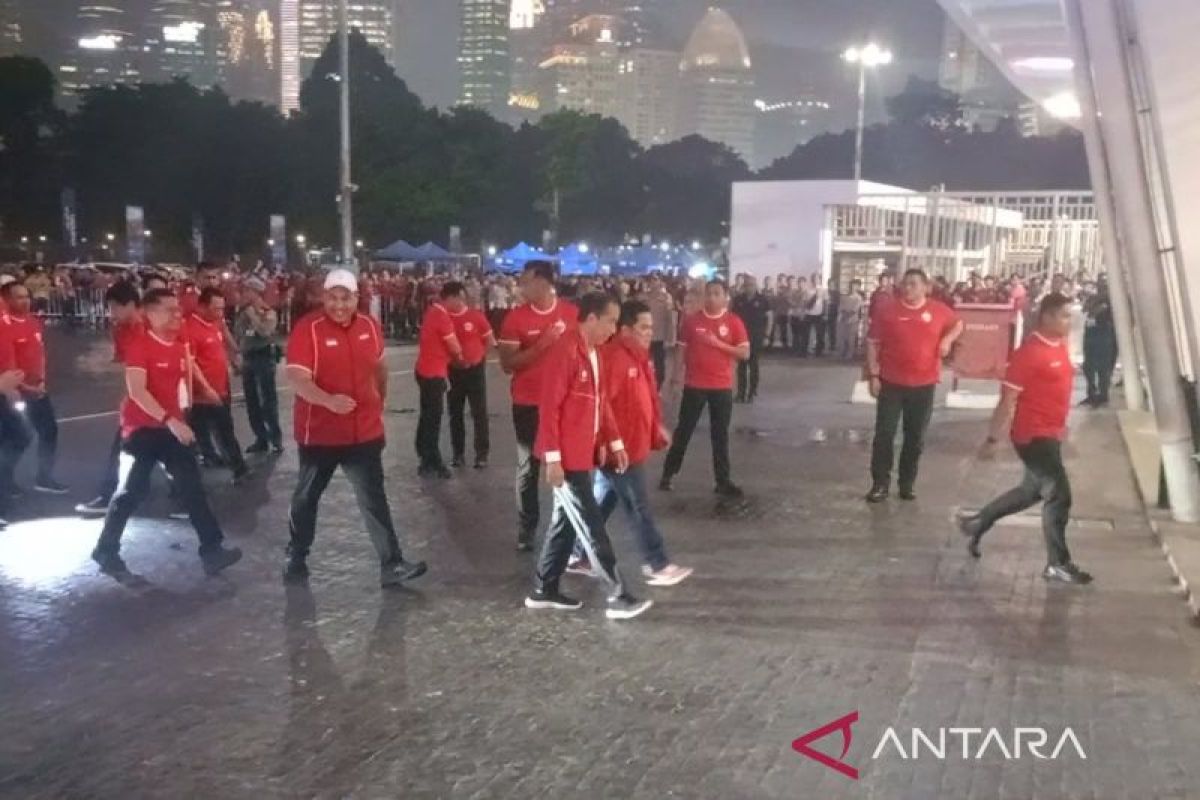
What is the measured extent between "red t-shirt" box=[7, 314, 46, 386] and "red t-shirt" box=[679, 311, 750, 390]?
16.5 ft

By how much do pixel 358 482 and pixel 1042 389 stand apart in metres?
4.09

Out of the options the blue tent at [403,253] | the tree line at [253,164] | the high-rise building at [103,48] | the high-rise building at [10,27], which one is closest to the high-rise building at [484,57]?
the high-rise building at [103,48]

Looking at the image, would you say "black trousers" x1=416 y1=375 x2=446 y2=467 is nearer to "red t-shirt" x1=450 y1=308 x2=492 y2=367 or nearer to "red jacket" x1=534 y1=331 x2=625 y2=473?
"red t-shirt" x1=450 y1=308 x2=492 y2=367

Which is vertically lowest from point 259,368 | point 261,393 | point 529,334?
point 261,393

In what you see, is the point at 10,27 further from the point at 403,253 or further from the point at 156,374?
the point at 156,374

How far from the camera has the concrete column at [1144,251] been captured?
28.3 ft

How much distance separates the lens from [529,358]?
8.22 m

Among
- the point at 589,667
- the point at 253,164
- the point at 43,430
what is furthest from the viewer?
the point at 253,164

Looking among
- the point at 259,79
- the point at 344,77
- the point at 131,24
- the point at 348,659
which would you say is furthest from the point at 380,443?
the point at 259,79

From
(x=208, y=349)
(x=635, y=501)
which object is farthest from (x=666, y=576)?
(x=208, y=349)

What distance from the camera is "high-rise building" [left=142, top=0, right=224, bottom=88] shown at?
13338 cm

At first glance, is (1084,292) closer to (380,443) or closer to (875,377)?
(875,377)

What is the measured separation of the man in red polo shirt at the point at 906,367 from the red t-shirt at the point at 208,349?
17.4 ft

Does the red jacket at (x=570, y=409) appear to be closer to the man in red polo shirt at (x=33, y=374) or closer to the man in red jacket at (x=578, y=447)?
the man in red jacket at (x=578, y=447)
